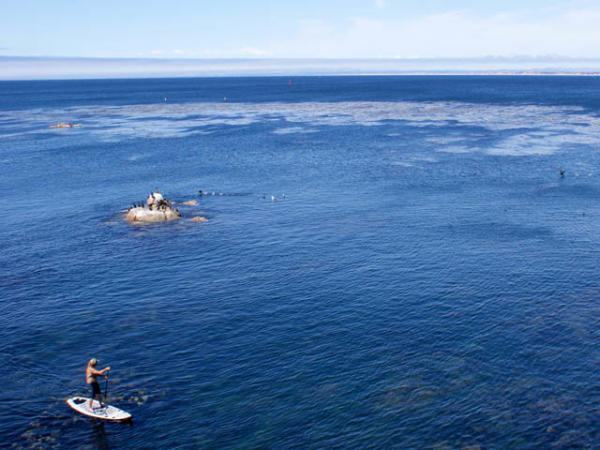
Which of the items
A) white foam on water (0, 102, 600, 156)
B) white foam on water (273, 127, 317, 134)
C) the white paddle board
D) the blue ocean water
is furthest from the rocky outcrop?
white foam on water (273, 127, 317, 134)

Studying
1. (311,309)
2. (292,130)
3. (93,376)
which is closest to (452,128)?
(292,130)

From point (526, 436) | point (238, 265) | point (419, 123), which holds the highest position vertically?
point (419, 123)

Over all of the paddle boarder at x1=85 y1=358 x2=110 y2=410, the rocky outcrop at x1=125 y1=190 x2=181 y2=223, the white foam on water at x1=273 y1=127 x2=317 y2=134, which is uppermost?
the white foam on water at x1=273 y1=127 x2=317 y2=134

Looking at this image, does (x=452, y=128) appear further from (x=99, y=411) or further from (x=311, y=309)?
(x=99, y=411)

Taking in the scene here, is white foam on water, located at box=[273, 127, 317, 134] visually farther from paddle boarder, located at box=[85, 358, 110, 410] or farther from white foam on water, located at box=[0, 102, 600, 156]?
paddle boarder, located at box=[85, 358, 110, 410]

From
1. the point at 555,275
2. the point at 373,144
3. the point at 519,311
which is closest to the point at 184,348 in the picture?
the point at 519,311

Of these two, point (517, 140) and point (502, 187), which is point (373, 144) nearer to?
point (517, 140)
